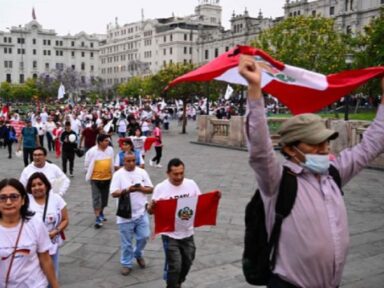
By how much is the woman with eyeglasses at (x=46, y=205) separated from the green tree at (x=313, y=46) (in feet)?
95.2

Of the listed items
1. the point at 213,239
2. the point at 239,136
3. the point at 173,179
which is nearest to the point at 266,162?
the point at 173,179

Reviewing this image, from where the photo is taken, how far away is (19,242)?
334 cm

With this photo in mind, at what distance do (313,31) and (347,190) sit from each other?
2318 centimetres

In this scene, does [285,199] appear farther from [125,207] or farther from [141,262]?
[141,262]

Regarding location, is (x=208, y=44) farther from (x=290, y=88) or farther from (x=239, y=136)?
(x=290, y=88)

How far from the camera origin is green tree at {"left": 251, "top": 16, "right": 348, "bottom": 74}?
1250 inches

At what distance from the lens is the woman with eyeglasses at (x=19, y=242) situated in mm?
3332

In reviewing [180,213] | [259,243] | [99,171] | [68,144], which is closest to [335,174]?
[259,243]

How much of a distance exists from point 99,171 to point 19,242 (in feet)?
15.3

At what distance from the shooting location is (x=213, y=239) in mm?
7539

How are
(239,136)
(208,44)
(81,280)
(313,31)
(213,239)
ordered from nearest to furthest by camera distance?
(81,280) → (213,239) → (239,136) → (313,31) → (208,44)

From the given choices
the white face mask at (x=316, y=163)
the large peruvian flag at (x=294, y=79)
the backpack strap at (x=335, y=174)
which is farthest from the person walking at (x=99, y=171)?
the white face mask at (x=316, y=163)

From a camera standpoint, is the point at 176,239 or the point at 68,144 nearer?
the point at 176,239

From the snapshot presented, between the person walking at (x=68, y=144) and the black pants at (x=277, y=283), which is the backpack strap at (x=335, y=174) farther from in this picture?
the person walking at (x=68, y=144)
